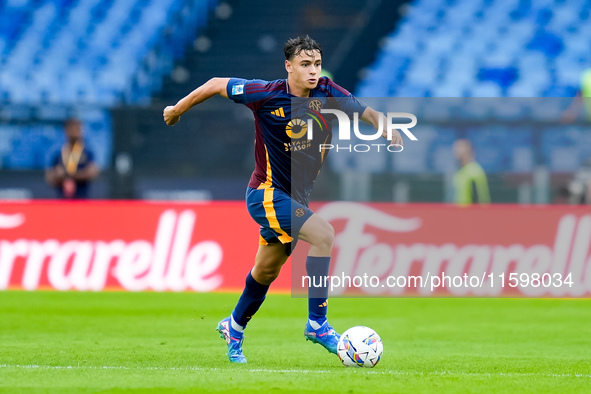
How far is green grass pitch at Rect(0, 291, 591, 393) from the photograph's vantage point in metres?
5.39

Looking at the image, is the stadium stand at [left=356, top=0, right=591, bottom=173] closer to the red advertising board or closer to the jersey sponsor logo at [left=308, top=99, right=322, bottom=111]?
the red advertising board

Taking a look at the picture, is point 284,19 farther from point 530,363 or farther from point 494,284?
point 530,363

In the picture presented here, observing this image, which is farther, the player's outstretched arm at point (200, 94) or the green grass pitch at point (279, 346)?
the player's outstretched arm at point (200, 94)

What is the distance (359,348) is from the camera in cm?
602

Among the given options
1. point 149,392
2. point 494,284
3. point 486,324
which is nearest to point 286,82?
point 149,392

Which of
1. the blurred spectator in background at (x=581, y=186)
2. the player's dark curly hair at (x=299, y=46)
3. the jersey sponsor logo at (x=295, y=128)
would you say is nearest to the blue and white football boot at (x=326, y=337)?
the jersey sponsor logo at (x=295, y=128)

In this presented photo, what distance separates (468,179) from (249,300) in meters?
7.27

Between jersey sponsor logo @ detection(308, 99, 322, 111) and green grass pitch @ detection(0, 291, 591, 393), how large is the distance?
1.75 meters

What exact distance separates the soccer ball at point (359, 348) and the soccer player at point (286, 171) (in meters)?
0.10

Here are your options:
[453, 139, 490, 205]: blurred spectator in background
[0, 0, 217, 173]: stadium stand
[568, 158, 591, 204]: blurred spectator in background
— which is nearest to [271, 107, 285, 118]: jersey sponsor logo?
[453, 139, 490, 205]: blurred spectator in background

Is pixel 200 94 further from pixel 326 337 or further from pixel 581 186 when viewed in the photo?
pixel 581 186

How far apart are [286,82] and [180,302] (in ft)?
17.5

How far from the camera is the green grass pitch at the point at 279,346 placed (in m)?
5.39

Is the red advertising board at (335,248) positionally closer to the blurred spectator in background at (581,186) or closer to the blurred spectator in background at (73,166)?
the blurred spectator in background at (581,186)
